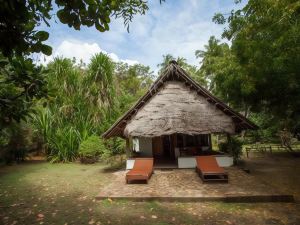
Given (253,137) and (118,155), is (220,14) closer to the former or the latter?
(118,155)

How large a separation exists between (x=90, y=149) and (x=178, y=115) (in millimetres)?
6449

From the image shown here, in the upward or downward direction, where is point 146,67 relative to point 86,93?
upward

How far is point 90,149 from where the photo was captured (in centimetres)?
1471

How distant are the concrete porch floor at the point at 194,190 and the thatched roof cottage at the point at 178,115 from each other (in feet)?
6.94

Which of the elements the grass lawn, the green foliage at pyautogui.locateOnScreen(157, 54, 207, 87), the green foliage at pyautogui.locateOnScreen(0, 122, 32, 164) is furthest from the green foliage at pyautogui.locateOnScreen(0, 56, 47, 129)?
the green foliage at pyautogui.locateOnScreen(157, 54, 207, 87)

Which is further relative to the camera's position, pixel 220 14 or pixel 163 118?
pixel 163 118

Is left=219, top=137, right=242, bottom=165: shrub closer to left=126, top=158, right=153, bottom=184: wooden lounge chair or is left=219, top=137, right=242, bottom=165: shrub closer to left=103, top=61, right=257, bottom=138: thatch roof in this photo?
left=103, top=61, right=257, bottom=138: thatch roof

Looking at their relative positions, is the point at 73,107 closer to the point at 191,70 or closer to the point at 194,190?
the point at 194,190

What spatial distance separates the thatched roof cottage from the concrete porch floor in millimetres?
2115

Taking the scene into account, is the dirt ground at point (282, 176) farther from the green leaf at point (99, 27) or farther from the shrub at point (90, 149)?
the shrub at point (90, 149)

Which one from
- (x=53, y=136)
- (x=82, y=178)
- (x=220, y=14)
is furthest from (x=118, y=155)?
(x=220, y=14)

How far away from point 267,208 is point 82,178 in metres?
7.50

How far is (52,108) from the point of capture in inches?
650

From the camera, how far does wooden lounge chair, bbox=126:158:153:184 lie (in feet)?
28.6
